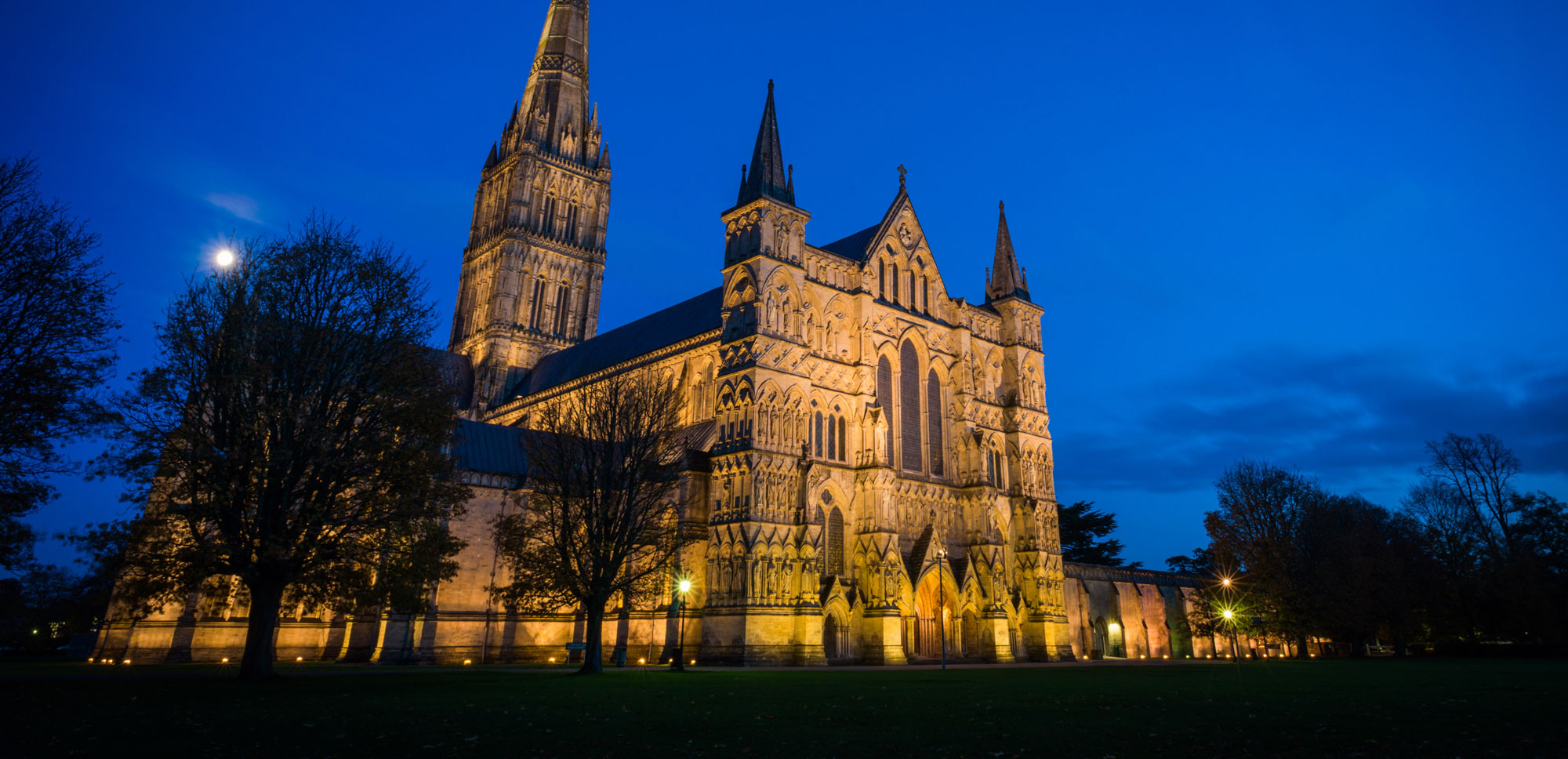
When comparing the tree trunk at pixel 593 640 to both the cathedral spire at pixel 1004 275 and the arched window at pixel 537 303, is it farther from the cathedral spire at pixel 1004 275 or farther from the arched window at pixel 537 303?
the arched window at pixel 537 303

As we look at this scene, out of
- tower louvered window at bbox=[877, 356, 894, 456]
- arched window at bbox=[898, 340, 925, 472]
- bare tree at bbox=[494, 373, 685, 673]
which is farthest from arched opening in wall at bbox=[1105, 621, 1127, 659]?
bare tree at bbox=[494, 373, 685, 673]

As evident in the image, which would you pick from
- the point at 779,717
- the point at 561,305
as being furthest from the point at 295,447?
the point at 561,305

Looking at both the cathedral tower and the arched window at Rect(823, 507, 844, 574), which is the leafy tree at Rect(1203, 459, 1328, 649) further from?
the cathedral tower

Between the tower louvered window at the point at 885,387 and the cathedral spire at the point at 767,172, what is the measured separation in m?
9.28

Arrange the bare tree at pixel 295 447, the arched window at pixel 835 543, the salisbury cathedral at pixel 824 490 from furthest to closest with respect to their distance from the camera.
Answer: the arched window at pixel 835 543 < the salisbury cathedral at pixel 824 490 < the bare tree at pixel 295 447

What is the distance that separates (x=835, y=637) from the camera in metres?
37.1

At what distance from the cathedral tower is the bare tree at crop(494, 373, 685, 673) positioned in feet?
108

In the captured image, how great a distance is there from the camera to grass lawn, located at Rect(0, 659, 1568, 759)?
10398mm

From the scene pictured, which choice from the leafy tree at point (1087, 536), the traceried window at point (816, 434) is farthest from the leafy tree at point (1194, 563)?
the traceried window at point (816, 434)

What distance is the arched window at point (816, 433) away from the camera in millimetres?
38250

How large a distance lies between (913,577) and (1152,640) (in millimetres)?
24808

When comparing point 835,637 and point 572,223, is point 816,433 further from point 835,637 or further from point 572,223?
point 572,223

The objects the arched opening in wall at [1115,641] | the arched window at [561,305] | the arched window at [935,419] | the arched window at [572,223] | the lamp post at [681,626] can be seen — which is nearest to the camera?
the lamp post at [681,626]

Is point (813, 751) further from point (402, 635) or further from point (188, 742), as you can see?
point (402, 635)
